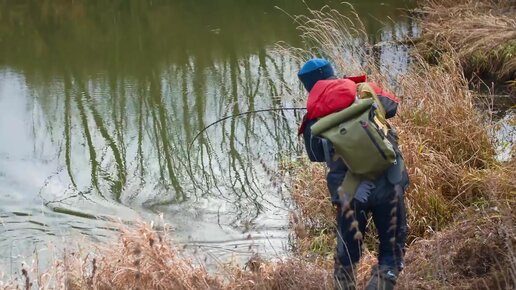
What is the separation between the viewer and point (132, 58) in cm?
1052

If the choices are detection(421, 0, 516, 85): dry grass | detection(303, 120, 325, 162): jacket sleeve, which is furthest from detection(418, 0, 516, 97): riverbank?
detection(303, 120, 325, 162): jacket sleeve

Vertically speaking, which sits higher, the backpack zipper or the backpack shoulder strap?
the backpack shoulder strap

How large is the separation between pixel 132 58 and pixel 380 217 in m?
8.12

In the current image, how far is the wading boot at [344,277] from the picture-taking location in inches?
113

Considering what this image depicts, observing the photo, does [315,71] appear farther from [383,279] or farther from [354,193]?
[383,279]

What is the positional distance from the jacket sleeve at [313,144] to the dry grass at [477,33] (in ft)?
15.4

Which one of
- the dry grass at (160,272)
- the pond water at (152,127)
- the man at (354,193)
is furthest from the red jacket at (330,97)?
the pond water at (152,127)

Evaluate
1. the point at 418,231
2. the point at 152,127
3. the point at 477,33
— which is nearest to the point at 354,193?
the point at 418,231

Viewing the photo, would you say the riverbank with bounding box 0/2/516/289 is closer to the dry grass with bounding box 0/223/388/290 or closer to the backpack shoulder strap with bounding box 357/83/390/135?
the dry grass with bounding box 0/223/388/290

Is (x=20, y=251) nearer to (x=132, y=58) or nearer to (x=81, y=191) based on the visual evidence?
(x=81, y=191)

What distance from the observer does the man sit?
2.77 meters

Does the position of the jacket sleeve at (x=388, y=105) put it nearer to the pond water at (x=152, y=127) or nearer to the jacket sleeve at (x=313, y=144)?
the jacket sleeve at (x=313, y=144)

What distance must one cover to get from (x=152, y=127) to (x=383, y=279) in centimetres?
496

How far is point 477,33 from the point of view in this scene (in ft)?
29.0
